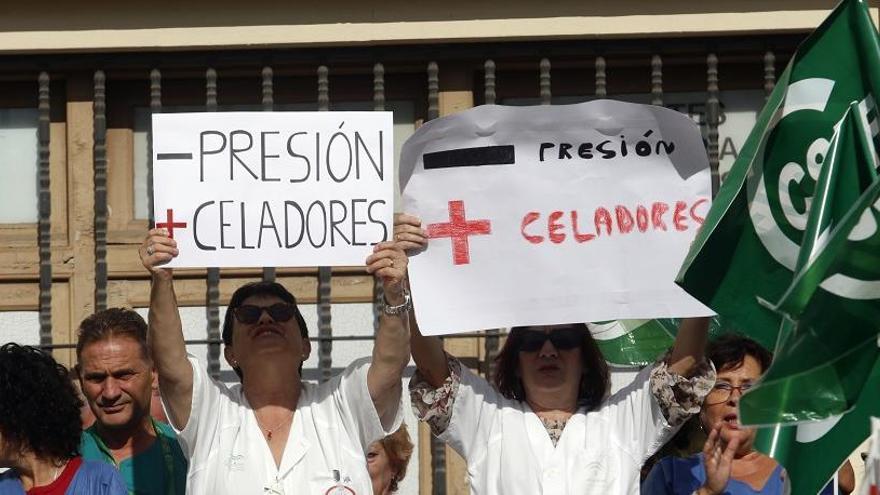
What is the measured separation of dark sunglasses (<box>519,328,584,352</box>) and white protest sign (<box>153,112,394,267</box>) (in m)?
0.45

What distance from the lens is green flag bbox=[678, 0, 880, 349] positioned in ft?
15.6

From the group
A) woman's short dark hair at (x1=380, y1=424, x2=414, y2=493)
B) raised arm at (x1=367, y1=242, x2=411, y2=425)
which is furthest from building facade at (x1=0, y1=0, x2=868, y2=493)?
raised arm at (x1=367, y1=242, x2=411, y2=425)

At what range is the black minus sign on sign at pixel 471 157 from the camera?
16.8 feet

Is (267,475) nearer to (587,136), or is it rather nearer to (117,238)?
(587,136)

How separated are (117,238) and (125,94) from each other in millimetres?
508

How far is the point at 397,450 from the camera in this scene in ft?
18.1

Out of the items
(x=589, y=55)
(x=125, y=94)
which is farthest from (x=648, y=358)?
(x=125, y=94)

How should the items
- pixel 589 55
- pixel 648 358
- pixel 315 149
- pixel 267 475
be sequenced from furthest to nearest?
pixel 589 55, pixel 648 358, pixel 315 149, pixel 267 475

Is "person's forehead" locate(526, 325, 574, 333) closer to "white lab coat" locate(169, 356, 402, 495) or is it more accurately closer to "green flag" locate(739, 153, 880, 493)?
"white lab coat" locate(169, 356, 402, 495)

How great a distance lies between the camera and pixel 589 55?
6629mm

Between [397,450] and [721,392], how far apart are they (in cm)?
95

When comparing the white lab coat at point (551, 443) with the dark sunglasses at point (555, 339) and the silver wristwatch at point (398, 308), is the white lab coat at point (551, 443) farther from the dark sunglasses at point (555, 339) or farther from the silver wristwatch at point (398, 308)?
the silver wristwatch at point (398, 308)

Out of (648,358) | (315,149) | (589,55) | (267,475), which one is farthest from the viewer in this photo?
(589,55)

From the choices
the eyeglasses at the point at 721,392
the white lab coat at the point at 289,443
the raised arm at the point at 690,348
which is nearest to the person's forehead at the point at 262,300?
the white lab coat at the point at 289,443
